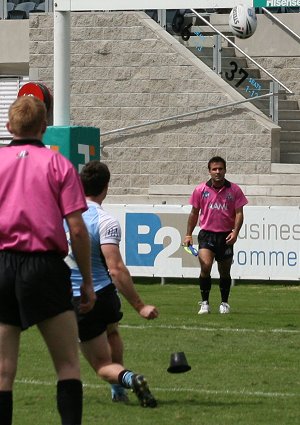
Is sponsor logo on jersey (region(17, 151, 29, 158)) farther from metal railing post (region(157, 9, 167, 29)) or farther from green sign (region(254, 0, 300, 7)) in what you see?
metal railing post (region(157, 9, 167, 29))

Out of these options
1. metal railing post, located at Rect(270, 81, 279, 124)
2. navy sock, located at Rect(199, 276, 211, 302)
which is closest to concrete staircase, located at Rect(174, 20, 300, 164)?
metal railing post, located at Rect(270, 81, 279, 124)

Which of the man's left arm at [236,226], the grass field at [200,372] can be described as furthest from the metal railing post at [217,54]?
the man's left arm at [236,226]

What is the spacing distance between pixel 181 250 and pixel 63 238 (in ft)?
43.6

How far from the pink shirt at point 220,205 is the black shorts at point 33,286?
9.38 meters

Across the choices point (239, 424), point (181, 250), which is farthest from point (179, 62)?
point (239, 424)

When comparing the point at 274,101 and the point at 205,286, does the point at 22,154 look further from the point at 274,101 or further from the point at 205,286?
the point at 274,101

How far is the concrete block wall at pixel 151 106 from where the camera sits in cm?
2620

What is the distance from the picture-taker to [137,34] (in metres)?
27.3

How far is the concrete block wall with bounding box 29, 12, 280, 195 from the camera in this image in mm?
26203

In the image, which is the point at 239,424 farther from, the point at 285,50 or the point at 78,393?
the point at 285,50

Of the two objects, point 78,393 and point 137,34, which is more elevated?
point 137,34

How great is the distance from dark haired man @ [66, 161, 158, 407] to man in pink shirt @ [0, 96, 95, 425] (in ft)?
4.89

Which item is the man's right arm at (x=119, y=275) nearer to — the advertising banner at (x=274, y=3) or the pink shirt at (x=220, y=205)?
the advertising banner at (x=274, y=3)

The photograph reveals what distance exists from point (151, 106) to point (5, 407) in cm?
2057
